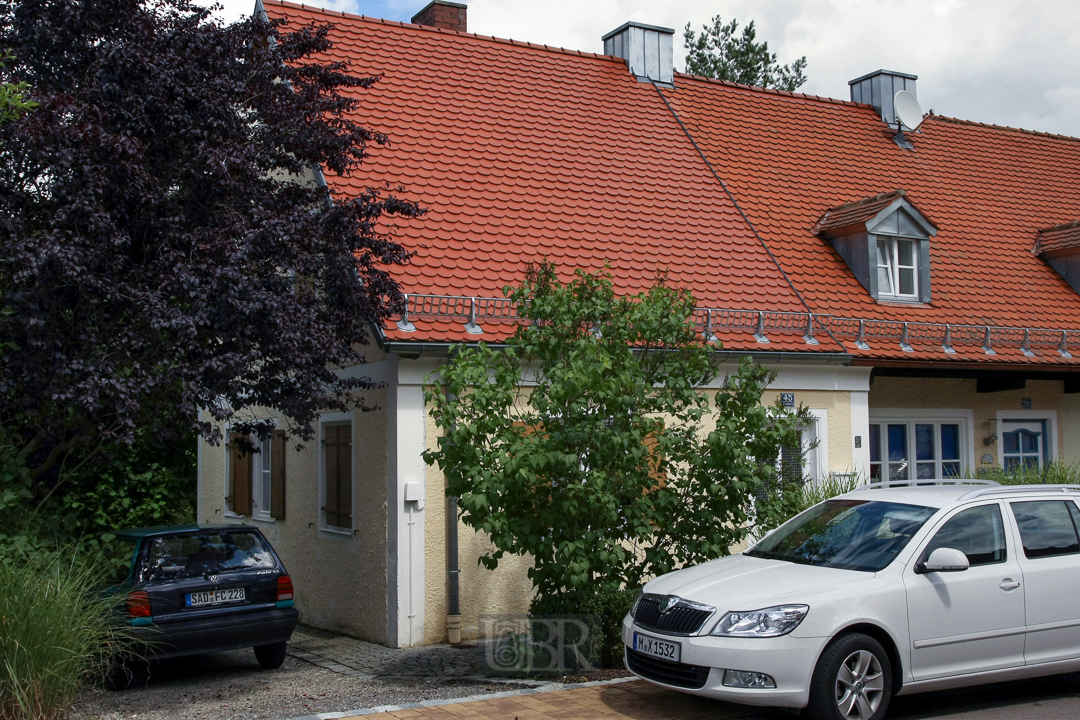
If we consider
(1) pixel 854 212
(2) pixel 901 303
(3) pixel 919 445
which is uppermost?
(1) pixel 854 212

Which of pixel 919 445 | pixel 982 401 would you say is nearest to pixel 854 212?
pixel 982 401

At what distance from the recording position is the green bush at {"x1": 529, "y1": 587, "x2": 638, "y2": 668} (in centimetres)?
885

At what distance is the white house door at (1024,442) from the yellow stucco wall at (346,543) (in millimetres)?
9516

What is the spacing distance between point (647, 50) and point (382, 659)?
1155cm

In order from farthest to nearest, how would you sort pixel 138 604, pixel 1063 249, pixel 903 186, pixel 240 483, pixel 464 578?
pixel 903 186 < pixel 1063 249 < pixel 240 483 < pixel 464 578 < pixel 138 604

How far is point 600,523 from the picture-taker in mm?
9000

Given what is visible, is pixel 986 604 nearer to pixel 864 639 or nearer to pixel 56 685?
pixel 864 639

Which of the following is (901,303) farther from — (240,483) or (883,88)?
(240,483)

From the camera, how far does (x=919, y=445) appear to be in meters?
15.1

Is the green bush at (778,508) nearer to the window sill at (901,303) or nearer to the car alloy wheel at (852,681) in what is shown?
the car alloy wheel at (852,681)

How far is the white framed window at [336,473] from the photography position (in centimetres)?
1229

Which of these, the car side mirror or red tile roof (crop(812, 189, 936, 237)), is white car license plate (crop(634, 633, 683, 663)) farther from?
red tile roof (crop(812, 189, 936, 237))

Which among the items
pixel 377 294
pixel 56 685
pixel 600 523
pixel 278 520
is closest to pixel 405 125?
pixel 377 294

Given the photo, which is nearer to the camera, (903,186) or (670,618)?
(670,618)
